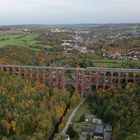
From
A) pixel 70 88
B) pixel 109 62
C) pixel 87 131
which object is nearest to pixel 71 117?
pixel 87 131

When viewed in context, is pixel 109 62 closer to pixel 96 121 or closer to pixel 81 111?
pixel 81 111

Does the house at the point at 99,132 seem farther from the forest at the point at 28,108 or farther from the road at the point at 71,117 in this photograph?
the forest at the point at 28,108

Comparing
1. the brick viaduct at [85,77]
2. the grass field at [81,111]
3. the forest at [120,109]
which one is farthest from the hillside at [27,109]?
the brick viaduct at [85,77]

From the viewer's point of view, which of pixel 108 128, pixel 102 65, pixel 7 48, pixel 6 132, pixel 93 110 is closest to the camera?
pixel 6 132

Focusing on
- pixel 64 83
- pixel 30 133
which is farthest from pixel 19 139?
pixel 64 83

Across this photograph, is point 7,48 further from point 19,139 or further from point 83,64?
point 19,139
